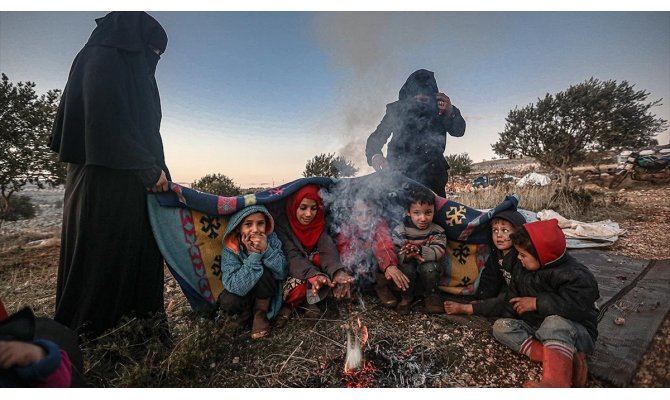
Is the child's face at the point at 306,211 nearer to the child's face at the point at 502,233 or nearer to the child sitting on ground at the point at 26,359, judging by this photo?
the child's face at the point at 502,233

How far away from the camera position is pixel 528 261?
6.83 feet

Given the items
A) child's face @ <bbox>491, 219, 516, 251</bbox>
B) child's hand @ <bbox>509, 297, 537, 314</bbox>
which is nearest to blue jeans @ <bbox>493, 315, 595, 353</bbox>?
child's hand @ <bbox>509, 297, 537, 314</bbox>

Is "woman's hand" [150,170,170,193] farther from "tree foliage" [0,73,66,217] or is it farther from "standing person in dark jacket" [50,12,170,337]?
"tree foliage" [0,73,66,217]

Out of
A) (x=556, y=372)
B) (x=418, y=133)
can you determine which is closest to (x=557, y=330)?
(x=556, y=372)

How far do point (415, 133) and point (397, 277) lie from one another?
1.83m

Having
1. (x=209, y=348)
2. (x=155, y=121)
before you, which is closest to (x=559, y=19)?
Answer: (x=155, y=121)

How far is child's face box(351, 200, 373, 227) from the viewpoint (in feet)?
9.92

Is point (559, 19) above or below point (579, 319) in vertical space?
above

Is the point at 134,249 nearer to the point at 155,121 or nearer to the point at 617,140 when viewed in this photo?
the point at 155,121

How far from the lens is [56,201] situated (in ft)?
31.0

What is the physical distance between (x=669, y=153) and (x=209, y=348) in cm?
1622

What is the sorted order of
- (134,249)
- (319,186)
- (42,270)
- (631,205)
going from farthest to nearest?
(631,205) < (42,270) < (319,186) < (134,249)

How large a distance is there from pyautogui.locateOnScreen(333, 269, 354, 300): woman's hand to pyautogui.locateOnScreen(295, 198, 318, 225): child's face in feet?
1.79

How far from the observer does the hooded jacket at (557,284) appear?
1.85 meters
